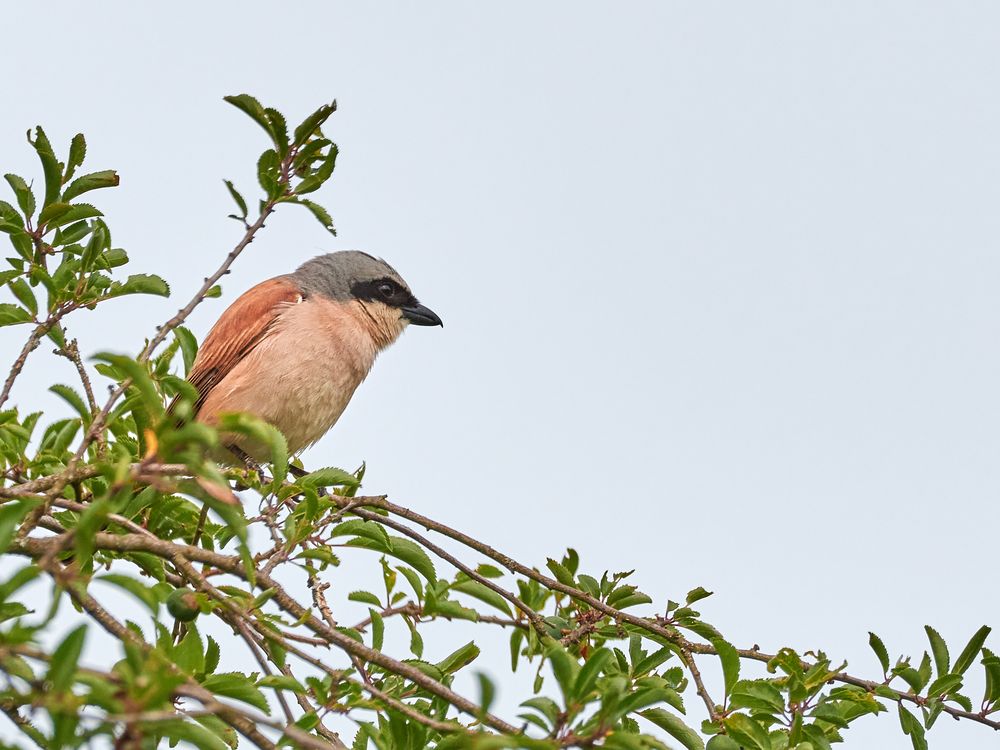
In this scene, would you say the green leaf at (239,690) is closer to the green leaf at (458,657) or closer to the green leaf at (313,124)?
the green leaf at (458,657)

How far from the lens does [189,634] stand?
9.04ft

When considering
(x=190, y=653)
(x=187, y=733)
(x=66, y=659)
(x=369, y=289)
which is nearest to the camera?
(x=66, y=659)

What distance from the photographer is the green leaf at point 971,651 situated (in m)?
3.54

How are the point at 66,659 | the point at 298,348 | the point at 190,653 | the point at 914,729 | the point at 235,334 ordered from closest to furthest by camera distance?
the point at 66,659 → the point at 190,653 → the point at 914,729 → the point at 298,348 → the point at 235,334

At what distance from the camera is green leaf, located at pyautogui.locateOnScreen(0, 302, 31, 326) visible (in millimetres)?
3561

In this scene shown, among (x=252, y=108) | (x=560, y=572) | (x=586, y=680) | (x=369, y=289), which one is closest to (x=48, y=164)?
(x=252, y=108)

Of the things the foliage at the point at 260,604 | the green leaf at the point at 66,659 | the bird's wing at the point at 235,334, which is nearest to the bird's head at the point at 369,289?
the bird's wing at the point at 235,334

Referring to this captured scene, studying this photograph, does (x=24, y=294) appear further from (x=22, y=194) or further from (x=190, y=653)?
(x=190, y=653)

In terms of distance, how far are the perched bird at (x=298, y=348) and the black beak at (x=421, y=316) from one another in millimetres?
21

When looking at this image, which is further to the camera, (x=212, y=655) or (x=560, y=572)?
(x=560, y=572)

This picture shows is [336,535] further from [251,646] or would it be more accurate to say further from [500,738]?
[500,738]

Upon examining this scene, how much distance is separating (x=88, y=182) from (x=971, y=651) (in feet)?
9.89

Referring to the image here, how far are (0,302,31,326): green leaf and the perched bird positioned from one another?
207 cm

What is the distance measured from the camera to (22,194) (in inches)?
144
